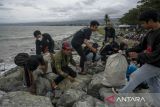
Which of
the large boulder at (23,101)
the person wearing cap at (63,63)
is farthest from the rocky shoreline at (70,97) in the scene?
the person wearing cap at (63,63)

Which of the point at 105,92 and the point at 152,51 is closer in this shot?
the point at 152,51

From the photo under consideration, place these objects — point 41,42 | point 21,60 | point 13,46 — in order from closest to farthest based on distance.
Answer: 1. point 21,60
2. point 41,42
3. point 13,46

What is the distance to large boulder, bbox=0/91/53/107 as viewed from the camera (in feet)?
17.7

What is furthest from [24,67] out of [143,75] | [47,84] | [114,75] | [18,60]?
[143,75]

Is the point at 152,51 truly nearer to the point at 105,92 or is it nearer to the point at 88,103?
the point at 88,103

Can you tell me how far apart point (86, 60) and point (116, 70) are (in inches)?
102

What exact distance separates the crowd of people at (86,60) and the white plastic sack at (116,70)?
0.17 m

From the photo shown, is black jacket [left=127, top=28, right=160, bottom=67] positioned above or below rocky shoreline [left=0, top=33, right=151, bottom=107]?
above

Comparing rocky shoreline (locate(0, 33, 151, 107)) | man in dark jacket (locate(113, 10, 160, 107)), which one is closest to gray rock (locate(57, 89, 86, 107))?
rocky shoreline (locate(0, 33, 151, 107))

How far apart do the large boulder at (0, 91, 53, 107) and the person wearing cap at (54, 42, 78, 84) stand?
4.08ft

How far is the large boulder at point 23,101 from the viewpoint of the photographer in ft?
17.7

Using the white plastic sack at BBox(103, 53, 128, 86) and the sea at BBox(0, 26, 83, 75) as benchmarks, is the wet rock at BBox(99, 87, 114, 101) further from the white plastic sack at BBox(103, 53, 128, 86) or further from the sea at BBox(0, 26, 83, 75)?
the sea at BBox(0, 26, 83, 75)

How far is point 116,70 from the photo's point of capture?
5887 mm

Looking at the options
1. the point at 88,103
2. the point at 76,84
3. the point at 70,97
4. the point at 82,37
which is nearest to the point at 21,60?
the point at 76,84
